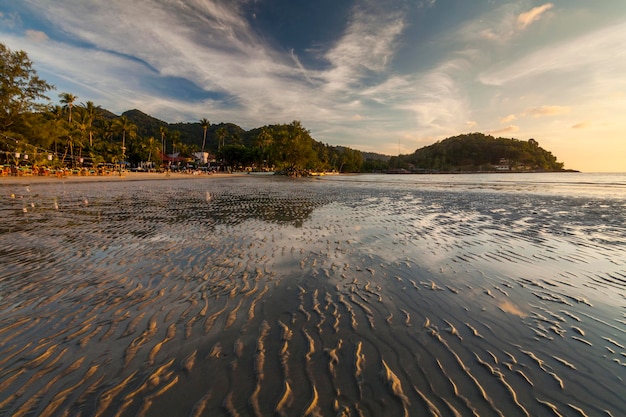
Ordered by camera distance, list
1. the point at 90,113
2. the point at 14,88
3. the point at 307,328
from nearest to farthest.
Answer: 1. the point at 307,328
2. the point at 14,88
3. the point at 90,113

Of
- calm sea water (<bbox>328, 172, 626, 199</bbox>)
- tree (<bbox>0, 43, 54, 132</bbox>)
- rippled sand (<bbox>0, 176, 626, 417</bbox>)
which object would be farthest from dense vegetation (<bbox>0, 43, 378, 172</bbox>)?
rippled sand (<bbox>0, 176, 626, 417</bbox>)

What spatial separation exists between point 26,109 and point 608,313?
71662 mm

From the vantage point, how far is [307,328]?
450cm

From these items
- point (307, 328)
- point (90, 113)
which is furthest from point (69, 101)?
point (307, 328)

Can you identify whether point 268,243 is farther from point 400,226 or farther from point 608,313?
point 608,313

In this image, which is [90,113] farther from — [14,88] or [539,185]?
[539,185]

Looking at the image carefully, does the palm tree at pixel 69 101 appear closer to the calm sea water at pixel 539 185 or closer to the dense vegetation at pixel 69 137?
the dense vegetation at pixel 69 137

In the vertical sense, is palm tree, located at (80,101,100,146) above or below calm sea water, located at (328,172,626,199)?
above

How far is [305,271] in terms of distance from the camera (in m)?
7.25

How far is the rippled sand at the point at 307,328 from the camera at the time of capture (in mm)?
3008

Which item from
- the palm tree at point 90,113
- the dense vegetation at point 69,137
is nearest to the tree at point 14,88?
the dense vegetation at point 69,137

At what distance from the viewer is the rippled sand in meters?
3.01

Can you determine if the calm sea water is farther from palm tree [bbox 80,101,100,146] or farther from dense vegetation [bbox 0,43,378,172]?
palm tree [bbox 80,101,100,146]

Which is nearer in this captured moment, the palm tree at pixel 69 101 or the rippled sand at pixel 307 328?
the rippled sand at pixel 307 328
